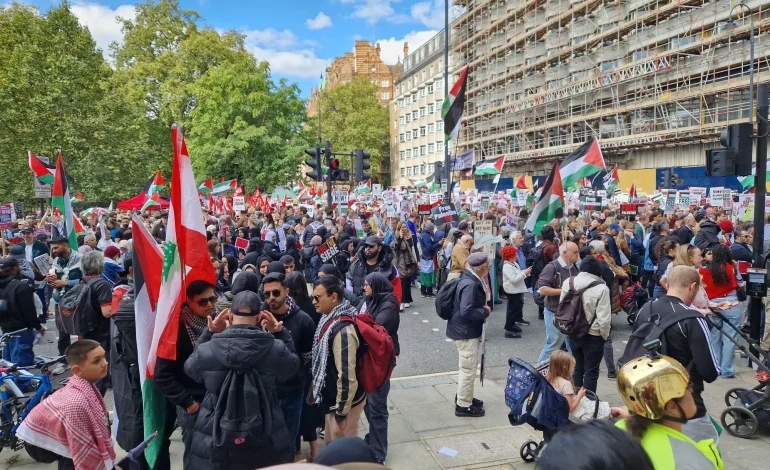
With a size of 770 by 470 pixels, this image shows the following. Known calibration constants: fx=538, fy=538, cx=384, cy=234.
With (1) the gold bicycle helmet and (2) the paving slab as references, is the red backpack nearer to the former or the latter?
(2) the paving slab

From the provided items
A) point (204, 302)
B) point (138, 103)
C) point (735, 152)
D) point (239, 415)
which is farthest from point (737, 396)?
point (138, 103)

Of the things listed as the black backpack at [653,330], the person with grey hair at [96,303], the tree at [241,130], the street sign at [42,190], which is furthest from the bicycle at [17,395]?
the tree at [241,130]

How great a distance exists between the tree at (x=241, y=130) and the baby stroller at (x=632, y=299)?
1032 inches

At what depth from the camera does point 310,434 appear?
4598 mm

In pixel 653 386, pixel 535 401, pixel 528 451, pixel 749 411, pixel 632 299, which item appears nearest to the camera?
pixel 653 386

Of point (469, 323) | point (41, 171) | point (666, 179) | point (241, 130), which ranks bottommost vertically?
point (469, 323)

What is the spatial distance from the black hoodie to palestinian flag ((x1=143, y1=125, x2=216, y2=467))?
3.90m

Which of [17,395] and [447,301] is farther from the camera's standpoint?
[447,301]

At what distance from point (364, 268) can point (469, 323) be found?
2211 millimetres

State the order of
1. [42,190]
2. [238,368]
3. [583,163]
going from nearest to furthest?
[238,368]
[583,163]
[42,190]

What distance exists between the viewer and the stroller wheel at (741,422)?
16.2 ft

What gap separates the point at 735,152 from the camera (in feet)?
23.2

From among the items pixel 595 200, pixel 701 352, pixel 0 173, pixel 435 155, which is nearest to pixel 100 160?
pixel 0 173

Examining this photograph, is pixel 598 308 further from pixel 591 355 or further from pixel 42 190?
pixel 42 190
